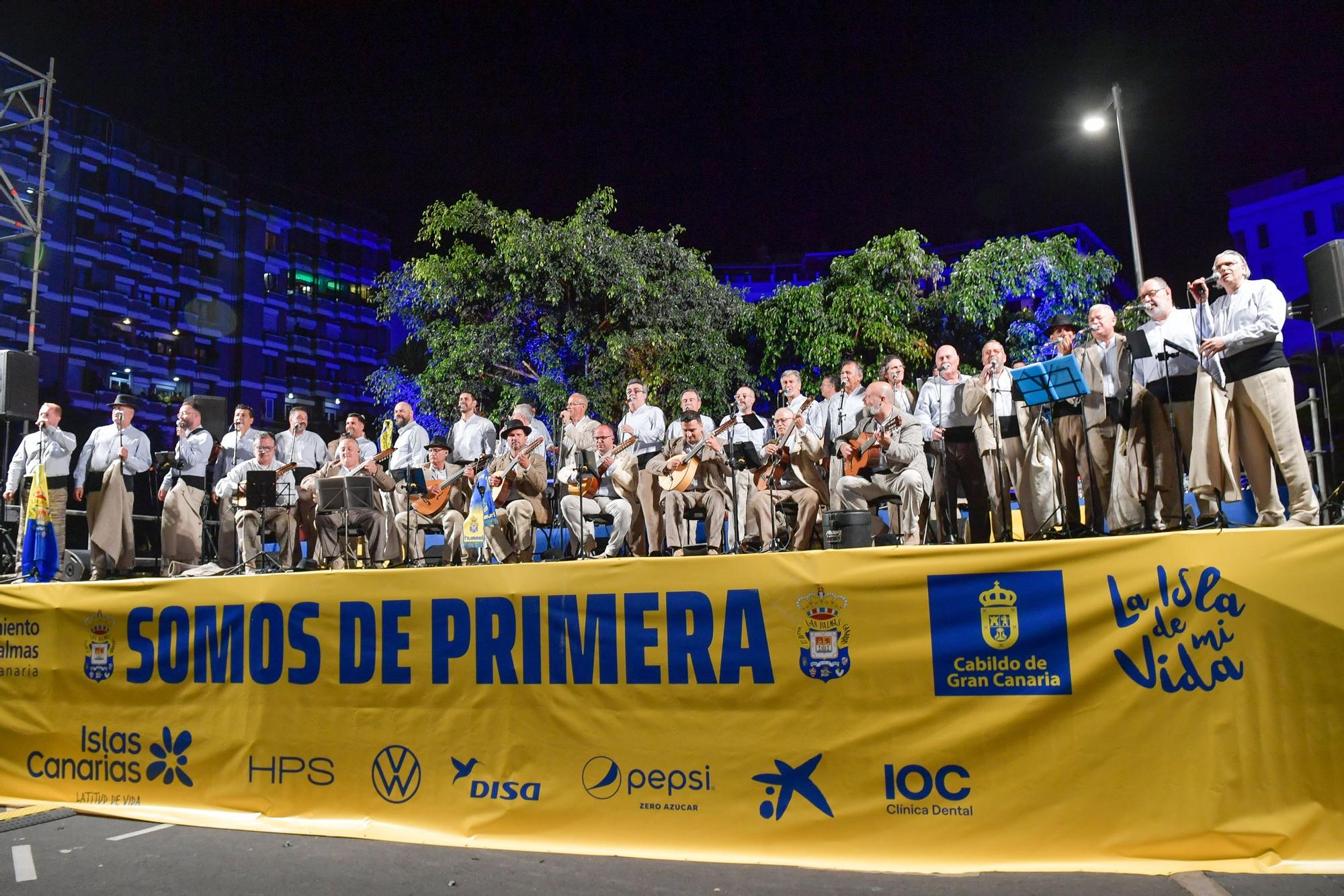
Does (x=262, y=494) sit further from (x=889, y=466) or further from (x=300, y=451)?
(x=889, y=466)

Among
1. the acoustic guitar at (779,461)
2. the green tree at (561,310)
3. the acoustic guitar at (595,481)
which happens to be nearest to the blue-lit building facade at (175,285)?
the green tree at (561,310)

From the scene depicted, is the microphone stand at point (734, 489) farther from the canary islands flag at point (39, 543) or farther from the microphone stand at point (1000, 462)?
the canary islands flag at point (39, 543)

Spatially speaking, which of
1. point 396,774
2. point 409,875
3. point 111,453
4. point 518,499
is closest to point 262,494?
point 111,453

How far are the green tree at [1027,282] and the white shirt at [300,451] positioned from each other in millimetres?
11472

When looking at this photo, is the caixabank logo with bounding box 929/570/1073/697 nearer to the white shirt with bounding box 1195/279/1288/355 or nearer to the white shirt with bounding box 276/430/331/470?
the white shirt with bounding box 1195/279/1288/355

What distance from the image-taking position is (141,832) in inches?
209

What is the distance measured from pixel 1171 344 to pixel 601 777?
14.5 feet

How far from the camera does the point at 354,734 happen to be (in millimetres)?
5137

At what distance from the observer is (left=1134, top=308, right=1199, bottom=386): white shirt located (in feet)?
19.4

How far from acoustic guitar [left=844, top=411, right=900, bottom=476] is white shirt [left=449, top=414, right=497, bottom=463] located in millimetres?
3835

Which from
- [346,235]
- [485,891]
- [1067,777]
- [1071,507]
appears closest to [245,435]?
[485,891]

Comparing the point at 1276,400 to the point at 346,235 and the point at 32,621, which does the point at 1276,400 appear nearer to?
the point at 32,621

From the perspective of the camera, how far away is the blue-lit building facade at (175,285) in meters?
40.1

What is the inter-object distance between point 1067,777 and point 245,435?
893 cm
